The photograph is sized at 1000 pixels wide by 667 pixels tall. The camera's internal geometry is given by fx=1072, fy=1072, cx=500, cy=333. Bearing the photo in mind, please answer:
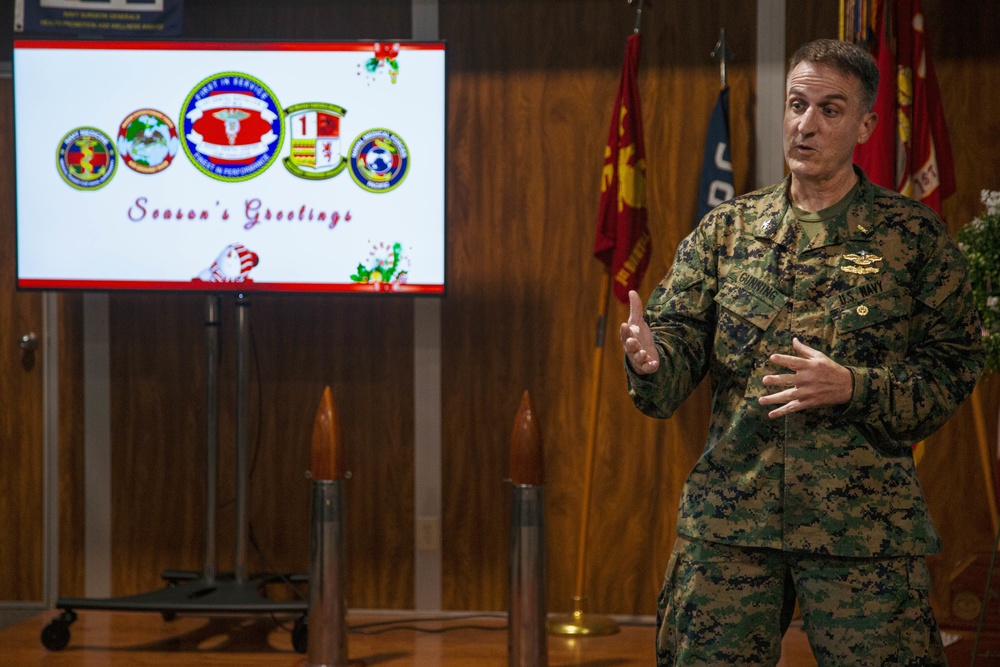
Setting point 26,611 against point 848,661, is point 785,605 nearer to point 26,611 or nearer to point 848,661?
point 848,661

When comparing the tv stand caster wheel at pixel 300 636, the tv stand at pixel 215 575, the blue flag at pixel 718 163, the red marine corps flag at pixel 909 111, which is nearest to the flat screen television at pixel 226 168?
the tv stand at pixel 215 575

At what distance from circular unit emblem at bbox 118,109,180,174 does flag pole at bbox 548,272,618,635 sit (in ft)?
4.84

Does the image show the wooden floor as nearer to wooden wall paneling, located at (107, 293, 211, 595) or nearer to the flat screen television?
wooden wall paneling, located at (107, 293, 211, 595)

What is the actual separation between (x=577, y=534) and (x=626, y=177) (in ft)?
4.10

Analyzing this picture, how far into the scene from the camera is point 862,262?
1.60 meters

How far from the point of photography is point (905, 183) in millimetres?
3174

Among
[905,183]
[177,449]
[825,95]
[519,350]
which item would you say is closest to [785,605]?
[825,95]

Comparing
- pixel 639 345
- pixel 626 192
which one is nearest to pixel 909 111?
pixel 626 192

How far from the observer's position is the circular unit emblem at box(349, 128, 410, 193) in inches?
133

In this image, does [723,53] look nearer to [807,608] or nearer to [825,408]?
[825,408]

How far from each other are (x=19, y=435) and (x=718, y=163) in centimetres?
265

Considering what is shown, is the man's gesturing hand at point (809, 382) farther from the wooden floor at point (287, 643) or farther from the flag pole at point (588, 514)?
the flag pole at point (588, 514)

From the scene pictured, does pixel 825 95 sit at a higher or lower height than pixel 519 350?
higher

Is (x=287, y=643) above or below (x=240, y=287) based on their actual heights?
below
